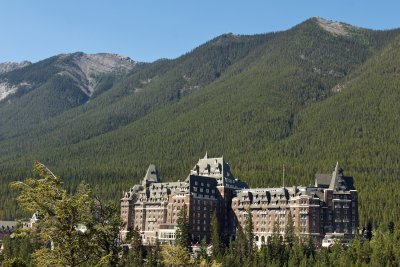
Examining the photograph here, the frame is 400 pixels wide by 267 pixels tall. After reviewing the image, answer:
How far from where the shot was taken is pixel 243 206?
6944 inches

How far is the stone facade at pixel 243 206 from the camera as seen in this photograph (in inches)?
6526

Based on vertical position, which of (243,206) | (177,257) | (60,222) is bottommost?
(177,257)

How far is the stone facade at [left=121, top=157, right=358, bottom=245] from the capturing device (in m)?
166

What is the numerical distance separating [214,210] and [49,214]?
144030mm

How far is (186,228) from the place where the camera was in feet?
503

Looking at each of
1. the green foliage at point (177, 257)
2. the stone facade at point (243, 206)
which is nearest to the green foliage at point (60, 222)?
the green foliage at point (177, 257)

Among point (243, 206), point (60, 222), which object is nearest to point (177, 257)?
point (60, 222)

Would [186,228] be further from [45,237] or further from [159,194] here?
[45,237]

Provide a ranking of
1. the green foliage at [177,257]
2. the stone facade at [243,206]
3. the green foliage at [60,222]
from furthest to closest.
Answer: the stone facade at [243,206] < the green foliage at [177,257] < the green foliage at [60,222]

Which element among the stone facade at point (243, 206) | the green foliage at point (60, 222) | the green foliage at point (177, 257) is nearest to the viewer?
the green foliage at point (60, 222)

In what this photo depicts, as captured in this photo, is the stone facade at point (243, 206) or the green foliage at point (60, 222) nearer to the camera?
the green foliage at point (60, 222)

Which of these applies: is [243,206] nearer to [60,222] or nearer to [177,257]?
[177,257]

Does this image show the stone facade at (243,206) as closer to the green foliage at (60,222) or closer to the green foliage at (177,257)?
the green foliage at (177,257)

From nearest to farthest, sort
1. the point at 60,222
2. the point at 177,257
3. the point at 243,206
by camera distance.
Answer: the point at 60,222 → the point at 177,257 → the point at 243,206
